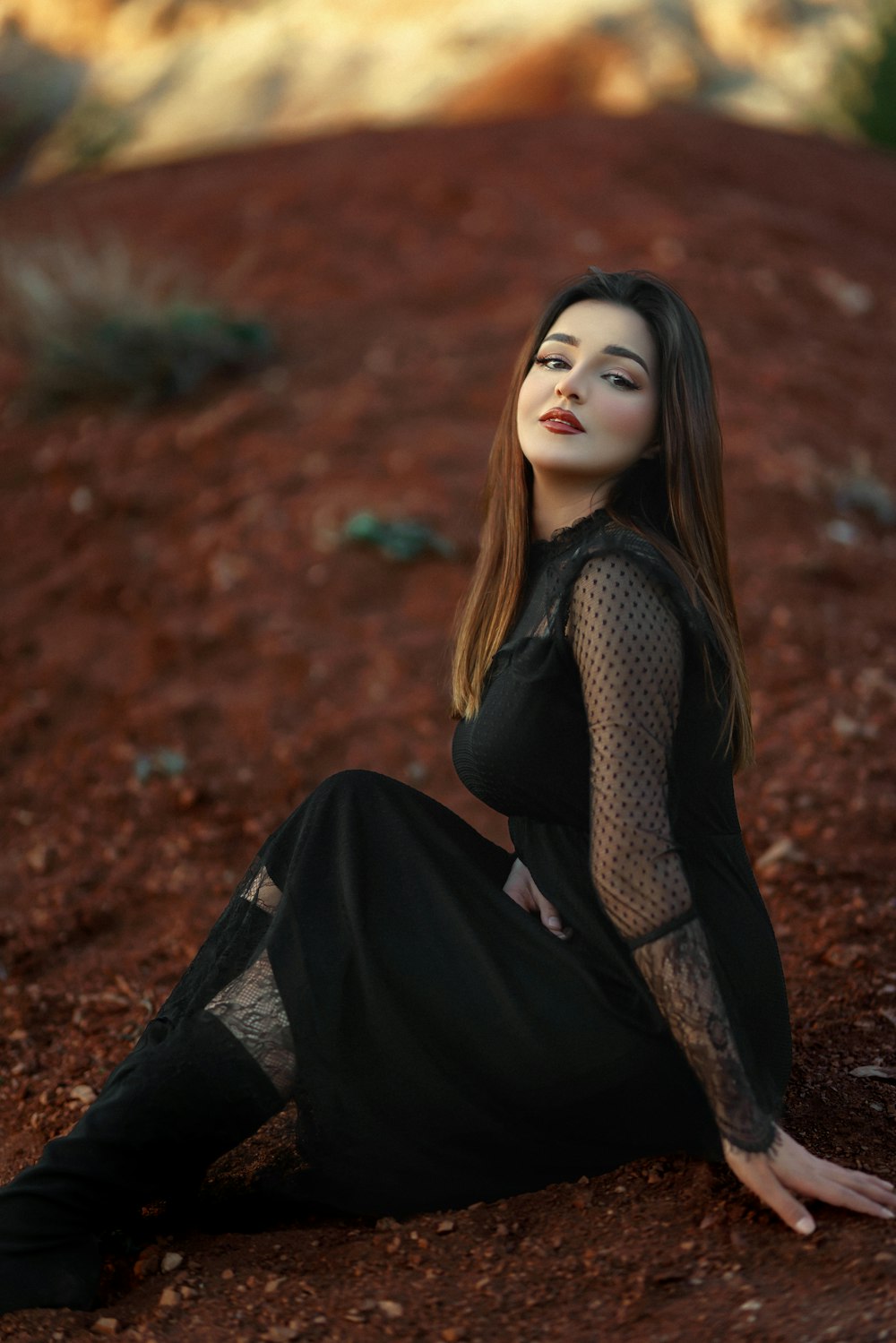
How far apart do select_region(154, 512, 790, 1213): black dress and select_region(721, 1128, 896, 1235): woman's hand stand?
0.03m

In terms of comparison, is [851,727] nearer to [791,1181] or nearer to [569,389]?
[569,389]

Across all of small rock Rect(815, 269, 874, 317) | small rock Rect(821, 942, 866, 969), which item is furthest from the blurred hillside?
small rock Rect(821, 942, 866, 969)

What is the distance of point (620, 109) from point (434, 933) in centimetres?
929

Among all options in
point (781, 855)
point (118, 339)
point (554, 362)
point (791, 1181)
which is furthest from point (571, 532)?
point (118, 339)

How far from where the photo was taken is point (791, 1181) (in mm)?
1872

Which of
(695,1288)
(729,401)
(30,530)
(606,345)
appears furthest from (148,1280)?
(729,401)

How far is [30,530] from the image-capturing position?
554cm

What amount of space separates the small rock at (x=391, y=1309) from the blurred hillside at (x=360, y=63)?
1353 centimetres

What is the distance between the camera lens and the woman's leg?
6.28ft

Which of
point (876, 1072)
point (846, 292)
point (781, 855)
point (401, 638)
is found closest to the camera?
point (876, 1072)

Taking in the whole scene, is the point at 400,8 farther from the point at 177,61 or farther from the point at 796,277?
the point at 796,277

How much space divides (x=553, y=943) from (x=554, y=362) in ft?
3.06

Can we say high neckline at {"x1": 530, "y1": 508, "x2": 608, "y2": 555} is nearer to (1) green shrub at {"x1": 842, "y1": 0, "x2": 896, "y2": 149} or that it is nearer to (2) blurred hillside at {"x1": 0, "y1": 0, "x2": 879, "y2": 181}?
(1) green shrub at {"x1": 842, "y1": 0, "x2": 896, "y2": 149}

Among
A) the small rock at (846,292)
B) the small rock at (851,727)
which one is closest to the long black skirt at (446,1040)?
the small rock at (851,727)
